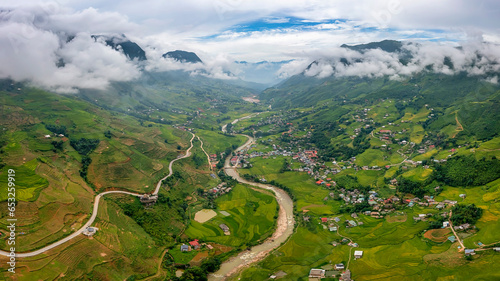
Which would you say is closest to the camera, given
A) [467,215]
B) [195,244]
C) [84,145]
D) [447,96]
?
[467,215]

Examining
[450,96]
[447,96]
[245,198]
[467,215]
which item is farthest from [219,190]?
[450,96]

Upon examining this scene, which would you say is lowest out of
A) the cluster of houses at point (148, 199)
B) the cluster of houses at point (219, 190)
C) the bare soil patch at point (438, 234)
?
the cluster of houses at point (219, 190)

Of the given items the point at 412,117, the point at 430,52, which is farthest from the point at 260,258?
the point at 430,52

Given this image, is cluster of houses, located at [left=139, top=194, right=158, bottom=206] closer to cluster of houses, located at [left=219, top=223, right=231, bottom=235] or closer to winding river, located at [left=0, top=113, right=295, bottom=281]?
winding river, located at [left=0, top=113, right=295, bottom=281]

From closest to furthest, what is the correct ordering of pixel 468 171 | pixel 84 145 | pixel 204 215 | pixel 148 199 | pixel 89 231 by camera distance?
pixel 89 231 → pixel 148 199 → pixel 204 215 → pixel 468 171 → pixel 84 145

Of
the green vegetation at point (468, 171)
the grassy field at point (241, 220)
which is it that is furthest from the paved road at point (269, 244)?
the green vegetation at point (468, 171)

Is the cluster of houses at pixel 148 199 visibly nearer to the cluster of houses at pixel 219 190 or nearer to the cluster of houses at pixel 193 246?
the cluster of houses at pixel 193 246

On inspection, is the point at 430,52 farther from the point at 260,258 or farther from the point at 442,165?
the point at 260,258

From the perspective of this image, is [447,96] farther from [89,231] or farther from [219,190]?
[89,231]

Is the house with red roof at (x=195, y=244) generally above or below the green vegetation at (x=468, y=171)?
below
